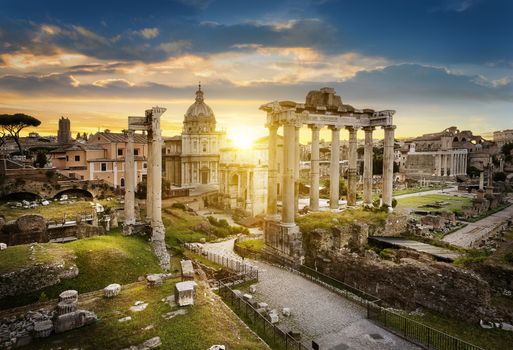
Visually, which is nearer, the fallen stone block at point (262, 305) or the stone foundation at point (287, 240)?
the fallen stone block at point (262, 305)

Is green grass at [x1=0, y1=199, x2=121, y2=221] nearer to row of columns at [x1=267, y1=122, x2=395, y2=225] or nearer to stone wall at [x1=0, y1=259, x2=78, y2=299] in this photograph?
stone wall at [x1=0, y1=259, x2=78, y2=299]

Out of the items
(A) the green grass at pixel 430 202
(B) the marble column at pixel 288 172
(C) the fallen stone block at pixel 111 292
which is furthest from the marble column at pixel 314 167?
(A) the green grass at pixel 430 202

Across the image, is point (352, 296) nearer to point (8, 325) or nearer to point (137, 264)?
point (137, 264)

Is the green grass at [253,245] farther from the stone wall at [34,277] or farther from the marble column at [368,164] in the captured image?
the stone wall at [34,277]

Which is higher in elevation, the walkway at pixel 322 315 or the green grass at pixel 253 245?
the green grass at pixel 253 245

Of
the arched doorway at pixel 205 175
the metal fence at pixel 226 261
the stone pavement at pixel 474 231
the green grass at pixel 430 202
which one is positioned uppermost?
the arched doorway at pixel 205 175

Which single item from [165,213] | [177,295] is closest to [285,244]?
[177,295]

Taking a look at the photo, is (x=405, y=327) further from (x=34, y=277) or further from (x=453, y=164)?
(x=453, y=164)

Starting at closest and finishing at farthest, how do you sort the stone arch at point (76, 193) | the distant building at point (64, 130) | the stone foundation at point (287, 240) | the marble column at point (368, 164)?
1. the stone foundation at point (287, 240)
2. the marble column at point (368, 164)
3. the stone arch at point (76, 193)
4. the distant building at point (64, 130)

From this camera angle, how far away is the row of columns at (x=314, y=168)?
1944 centimetres

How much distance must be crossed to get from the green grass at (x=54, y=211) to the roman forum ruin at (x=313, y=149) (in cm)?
1331

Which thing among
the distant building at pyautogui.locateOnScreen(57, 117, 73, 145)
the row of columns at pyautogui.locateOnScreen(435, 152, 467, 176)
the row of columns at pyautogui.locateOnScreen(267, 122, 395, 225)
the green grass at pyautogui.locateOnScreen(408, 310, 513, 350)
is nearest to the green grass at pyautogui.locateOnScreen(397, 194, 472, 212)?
the row of columns at pyautogui.locateOnScreen(267, 122, 395, 225)

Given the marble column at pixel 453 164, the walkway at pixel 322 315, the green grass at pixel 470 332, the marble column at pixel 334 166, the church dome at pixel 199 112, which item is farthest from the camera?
the marble column at pixel 453 164

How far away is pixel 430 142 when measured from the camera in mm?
121250
